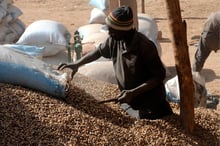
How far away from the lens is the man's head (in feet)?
13.3

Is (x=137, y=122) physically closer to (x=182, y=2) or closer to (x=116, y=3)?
(x=116, y=3)

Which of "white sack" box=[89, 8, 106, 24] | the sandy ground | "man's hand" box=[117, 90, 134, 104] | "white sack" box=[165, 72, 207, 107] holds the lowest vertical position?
the sandy ground

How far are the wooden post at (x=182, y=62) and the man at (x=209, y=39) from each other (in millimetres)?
2800

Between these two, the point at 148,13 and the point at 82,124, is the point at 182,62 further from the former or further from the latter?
the point at 148,13

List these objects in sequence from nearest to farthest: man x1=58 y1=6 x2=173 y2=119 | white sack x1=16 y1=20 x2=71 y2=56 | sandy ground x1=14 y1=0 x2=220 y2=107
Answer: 1. man x1=58 y1=6 x2=173 y2=119
2. white sack x1=16 y1=20 x2=71 y2=56
3. sandy ground x1=14 y1=0 x2=220 y2=107

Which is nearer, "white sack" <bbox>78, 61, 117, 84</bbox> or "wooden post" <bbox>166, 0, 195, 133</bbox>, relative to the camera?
"wooden post" <bbox>166, 0, 195, 133</bbox>

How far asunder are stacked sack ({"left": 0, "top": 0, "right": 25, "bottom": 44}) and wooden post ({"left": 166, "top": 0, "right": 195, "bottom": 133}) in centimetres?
379

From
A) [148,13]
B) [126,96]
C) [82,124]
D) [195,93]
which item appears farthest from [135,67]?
[148,13]

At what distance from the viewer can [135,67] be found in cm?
414

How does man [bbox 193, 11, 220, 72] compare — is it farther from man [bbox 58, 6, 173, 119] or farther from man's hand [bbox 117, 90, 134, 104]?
man's hand [bbox 117, 90, 134, 104]

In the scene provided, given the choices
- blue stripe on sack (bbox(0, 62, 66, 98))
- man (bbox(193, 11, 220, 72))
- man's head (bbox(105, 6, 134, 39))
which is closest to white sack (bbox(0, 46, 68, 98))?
blue stripe on sack (bbox(0, 62, 66, 98))

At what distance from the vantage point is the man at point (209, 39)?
6719 millimetres

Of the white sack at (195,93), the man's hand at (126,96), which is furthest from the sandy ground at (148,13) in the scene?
the man's hand at (126,96)

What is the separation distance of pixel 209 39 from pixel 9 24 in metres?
2.65
